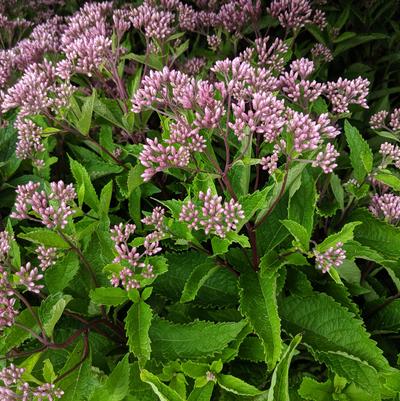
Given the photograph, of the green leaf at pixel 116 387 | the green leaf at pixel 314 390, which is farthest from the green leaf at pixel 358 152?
the green leaf at pixel 116 387

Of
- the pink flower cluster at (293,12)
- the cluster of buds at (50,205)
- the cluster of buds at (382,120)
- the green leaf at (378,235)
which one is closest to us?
the cluster of buds at (50,205)

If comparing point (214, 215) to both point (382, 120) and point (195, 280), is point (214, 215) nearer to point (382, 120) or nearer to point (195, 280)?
point (195, 280)

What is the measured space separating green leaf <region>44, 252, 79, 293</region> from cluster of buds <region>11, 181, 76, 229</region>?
11cm

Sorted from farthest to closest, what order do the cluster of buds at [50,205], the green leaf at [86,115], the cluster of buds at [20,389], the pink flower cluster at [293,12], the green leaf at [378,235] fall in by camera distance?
the pink flower cluster at [293,12], the green leaf at [86,115], the green leaf at [378,235], the cluster of buds at [50,205], the cluster of buds at [20,389]

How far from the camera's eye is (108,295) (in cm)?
108

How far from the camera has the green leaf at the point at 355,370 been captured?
101 centimetres

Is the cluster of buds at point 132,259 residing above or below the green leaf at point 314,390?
above

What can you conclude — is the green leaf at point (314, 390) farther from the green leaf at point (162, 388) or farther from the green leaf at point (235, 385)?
the green leaf at point (162, 388)

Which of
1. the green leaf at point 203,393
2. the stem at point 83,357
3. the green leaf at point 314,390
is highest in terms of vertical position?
the stem at point 83,357

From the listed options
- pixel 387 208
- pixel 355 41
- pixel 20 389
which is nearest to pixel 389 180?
pixel 387 208

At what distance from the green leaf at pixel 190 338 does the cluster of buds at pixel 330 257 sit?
8.3 inches

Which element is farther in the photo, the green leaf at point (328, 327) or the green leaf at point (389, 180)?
the green leaf at point (389, 180)

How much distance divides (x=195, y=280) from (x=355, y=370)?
1.24 feet

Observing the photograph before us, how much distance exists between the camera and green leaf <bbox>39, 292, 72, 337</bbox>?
994 millimetres
